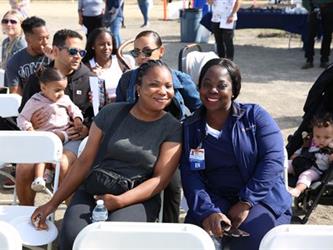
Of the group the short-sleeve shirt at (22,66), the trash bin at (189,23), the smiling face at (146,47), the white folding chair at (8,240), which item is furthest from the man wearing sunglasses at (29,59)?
the trash bin at (189,23)

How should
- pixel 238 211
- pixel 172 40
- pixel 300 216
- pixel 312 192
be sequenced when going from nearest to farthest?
pixel 238 211, pixel 312 192, pixel 300 216, pixel 172 40

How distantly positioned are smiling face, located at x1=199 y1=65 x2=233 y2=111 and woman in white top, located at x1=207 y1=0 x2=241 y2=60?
24.6 ft

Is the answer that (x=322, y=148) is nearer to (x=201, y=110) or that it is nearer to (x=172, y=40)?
(x=201, y=110)

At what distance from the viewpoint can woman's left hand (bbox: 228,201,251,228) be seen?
316 cm

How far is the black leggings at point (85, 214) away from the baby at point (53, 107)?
1189 millimetres

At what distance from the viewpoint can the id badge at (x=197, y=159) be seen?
332 cm

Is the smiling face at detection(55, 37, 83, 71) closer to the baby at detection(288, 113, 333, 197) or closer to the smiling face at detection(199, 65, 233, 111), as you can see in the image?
the smiling face at detection(199, 65, 233, 111)

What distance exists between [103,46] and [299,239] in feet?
10.1

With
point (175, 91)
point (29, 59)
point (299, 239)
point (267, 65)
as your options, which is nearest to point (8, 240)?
point (299, 239)

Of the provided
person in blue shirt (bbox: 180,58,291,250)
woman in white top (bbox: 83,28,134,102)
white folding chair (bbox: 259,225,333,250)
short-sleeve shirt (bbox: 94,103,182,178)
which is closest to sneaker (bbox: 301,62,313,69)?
woman in white top (bbox: 83,28,134,102)

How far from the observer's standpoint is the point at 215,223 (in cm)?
308

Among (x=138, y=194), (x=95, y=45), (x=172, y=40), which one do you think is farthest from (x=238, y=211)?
(x=172, y=40)

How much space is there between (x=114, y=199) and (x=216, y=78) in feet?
2.97

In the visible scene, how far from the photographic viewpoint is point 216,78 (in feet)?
10.9
